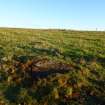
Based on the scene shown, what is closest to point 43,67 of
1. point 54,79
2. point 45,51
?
point 54,79

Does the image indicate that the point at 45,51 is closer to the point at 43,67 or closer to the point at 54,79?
the point at 43,67

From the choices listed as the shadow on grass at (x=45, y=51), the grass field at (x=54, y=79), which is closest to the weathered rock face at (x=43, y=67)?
A: the grass field at (x=54, y=79)

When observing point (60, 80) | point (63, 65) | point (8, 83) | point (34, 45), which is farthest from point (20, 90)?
point (34, 45)

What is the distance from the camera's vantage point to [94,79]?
18.1 metres

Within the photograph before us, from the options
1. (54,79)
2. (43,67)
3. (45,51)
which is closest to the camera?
(54,79)

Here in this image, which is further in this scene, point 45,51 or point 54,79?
point 45,51

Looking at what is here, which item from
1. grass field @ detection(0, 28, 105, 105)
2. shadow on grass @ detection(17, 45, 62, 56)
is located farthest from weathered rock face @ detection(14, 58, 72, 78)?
shadow on grass @ detection(17, 45, 62, 56)

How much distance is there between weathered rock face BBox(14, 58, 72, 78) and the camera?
1869cm

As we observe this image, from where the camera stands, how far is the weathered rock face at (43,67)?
1869 centimetres

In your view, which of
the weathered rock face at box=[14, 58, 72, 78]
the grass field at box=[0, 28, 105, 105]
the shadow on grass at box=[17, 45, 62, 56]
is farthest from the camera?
the shadow on grass at box=[17, 45, 62, 56]

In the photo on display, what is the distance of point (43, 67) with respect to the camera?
19.3m

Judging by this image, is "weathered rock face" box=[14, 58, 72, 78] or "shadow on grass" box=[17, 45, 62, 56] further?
"shadow on grass" box=[17, 45, 62, 56]

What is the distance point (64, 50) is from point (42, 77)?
5826mm

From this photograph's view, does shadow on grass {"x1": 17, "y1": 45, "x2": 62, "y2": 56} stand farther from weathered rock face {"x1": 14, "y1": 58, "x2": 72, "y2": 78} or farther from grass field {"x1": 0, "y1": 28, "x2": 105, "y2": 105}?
weathered rock face {"x1": 14, "y1": 58, "x2": 72, "y2": 78}
